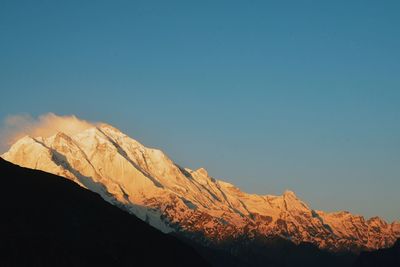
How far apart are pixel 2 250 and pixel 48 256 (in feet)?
42.3

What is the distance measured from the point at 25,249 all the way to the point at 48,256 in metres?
6.46

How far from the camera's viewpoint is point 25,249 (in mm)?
195625

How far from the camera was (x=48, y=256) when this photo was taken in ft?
652

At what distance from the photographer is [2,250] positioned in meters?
191

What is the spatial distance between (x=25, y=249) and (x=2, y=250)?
21.9 ft
